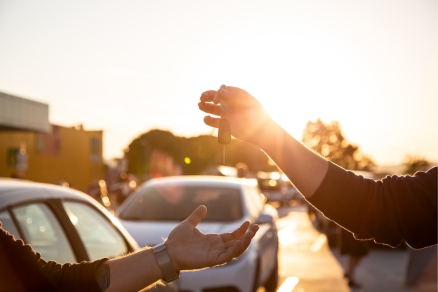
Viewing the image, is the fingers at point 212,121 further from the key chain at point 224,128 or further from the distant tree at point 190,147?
the distant tree at point 190,147

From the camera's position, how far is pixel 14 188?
321 centimetres

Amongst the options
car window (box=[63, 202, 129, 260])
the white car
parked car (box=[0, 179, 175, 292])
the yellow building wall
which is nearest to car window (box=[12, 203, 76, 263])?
parked car (box=[0, 179, 175, 292])

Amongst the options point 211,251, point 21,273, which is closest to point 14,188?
point 21,273

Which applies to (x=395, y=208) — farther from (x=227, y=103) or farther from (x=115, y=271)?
(x=115, y=271)

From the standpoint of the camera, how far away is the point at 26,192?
327cm

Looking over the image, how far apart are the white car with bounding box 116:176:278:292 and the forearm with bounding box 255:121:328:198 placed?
4.37m

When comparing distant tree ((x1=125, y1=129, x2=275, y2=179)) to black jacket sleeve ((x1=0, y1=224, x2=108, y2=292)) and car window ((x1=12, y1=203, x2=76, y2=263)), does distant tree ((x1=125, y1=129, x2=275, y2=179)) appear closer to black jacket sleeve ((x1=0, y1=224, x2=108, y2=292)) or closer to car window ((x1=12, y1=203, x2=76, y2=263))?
black jacket sleeve ((x1=0, y1=224, x2=108, y2=292))

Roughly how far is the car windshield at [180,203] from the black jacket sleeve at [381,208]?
17.2ft

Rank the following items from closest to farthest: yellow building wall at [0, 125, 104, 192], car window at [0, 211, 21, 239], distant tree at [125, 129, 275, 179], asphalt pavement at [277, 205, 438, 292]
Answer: car window at [0, 211, 21, 239] < distant tree at [125, 129, 275, 179] < asphalt pavement at [277, 205, 438, 292] < yellow building wall at [0, 125, 104, 192]

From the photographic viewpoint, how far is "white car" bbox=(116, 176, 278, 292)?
659cm

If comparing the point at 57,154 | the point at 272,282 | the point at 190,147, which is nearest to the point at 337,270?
the point at 272,282

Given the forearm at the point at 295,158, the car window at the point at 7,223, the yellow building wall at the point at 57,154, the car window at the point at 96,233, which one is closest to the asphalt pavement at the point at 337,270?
the car window at the point at 96,233

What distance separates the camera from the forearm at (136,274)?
2.43m

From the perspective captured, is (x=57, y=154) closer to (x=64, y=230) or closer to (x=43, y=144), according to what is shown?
(x=43, y=144)
